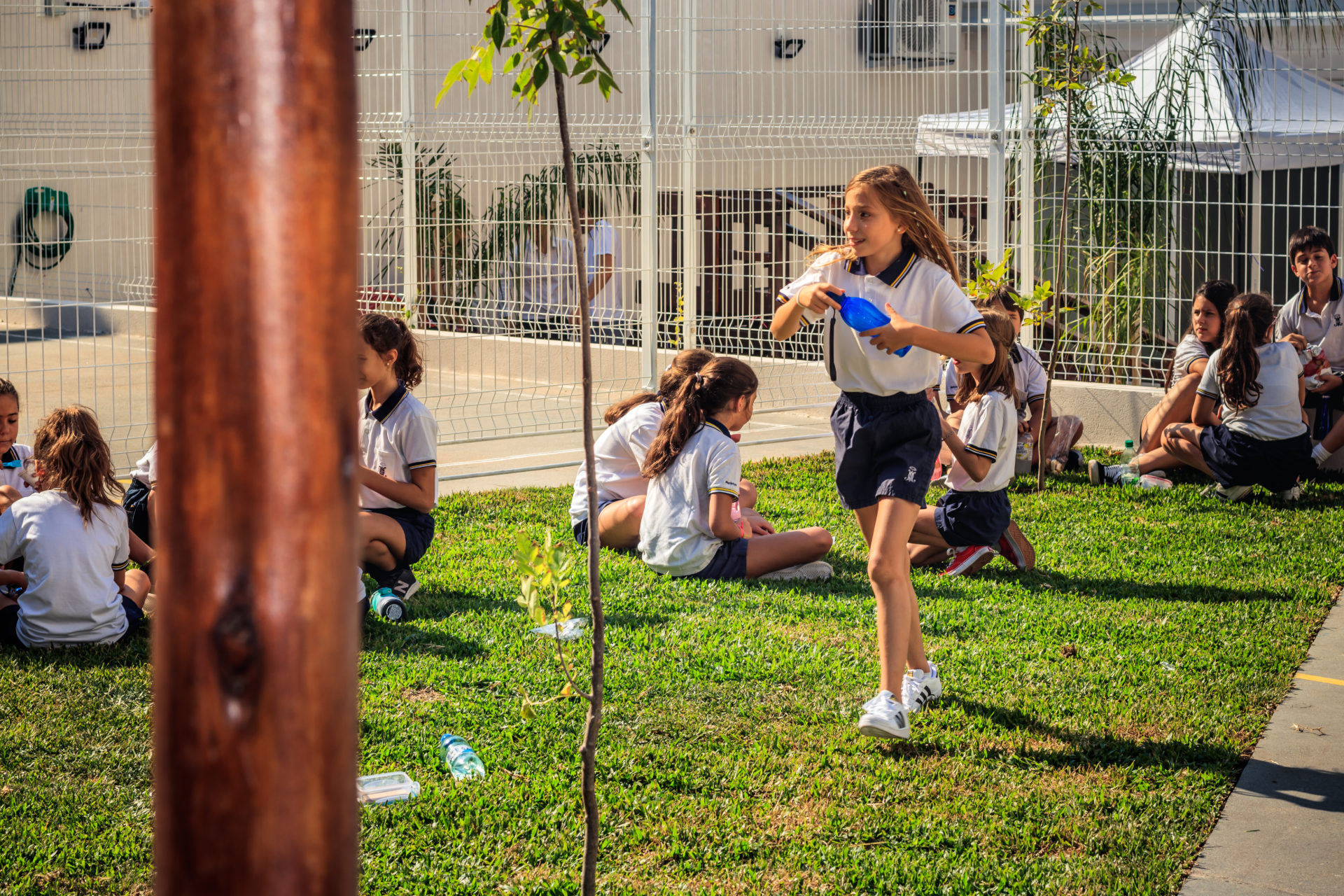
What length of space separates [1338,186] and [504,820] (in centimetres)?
793

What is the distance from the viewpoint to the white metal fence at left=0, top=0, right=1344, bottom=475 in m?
9.10

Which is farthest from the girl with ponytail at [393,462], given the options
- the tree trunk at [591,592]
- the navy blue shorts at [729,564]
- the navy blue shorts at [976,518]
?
the tree trunk at [591,592]

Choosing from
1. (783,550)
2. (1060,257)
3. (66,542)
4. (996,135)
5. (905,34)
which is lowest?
(783,550)

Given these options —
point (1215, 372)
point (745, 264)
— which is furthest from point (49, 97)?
point (1215, 372)

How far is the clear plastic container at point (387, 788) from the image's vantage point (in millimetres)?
3561

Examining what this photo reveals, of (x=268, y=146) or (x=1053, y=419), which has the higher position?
(x=268, y=146)

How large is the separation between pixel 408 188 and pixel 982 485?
5175mm

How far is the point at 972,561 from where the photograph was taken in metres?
6.09

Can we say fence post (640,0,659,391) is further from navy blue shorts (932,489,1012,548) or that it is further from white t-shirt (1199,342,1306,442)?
white t-shirt (1199,342,1306,442)

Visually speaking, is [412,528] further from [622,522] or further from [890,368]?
[890,368]

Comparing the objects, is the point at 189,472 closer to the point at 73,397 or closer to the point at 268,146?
the point at 268,146

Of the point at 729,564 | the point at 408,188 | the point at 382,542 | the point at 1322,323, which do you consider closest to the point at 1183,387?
the point at 1322,323

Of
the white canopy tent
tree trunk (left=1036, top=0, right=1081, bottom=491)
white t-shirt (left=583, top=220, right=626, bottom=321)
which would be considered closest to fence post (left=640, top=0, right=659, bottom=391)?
white t-shirt (left=583, top=220, right=626, bottom=321)

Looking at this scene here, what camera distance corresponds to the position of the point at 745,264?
→ 32.9 feet
